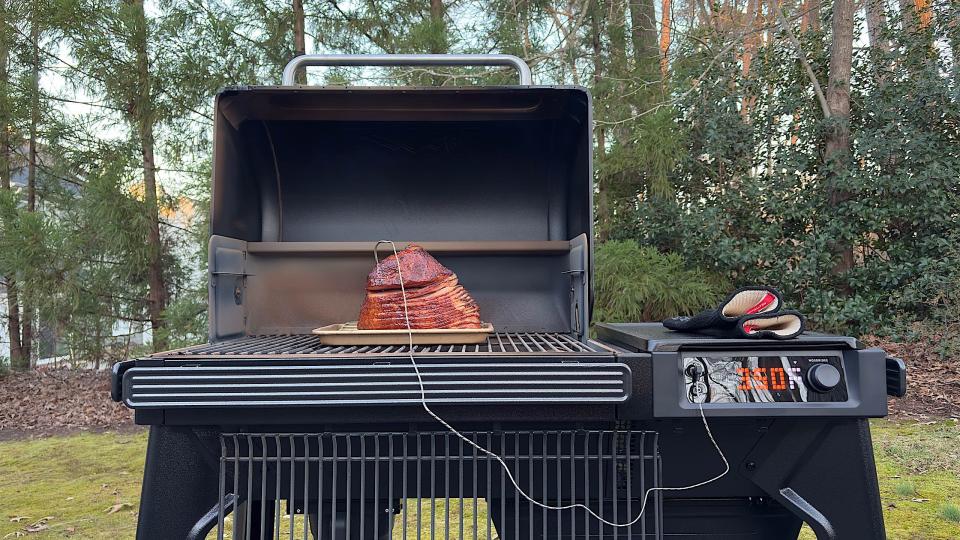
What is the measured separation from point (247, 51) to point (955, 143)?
→ 26.1 feet

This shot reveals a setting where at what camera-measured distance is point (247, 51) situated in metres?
7.06

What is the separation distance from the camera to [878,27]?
26.7 ft

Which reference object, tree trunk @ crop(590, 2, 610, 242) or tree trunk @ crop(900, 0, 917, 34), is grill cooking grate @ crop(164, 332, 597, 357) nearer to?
tree trunk @ crop(590, 2, 610, 242)

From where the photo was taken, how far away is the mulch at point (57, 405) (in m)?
6.20

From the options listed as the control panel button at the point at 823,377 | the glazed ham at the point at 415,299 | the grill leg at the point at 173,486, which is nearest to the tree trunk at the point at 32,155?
the glazed ham at the point at 415,299

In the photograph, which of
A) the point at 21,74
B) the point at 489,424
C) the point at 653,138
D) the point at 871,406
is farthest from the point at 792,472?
the point at 21,74

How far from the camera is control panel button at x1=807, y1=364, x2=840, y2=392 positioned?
147cm

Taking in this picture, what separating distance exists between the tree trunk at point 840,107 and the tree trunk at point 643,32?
2.07 m

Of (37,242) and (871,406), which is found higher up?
(37,242)

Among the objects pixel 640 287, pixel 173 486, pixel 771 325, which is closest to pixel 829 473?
pixel 771 325

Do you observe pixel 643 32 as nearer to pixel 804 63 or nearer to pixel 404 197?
pixel 804 63

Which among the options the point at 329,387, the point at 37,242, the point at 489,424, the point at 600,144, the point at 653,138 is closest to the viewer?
the point at 329,387

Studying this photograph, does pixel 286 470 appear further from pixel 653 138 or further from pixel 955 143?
pixel 955 143

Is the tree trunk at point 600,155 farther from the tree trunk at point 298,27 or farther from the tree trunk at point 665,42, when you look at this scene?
the tree trunk at point 298,27
